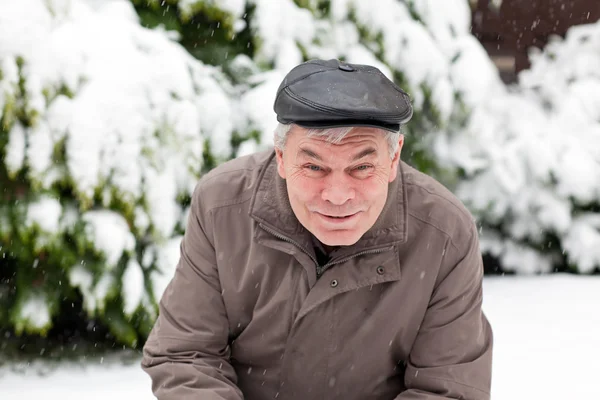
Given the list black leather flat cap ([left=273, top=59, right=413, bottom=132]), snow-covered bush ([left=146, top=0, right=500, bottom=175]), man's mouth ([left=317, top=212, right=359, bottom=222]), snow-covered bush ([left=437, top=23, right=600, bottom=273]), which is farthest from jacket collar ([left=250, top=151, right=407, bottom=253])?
snow-covered bush ([left=437, top=23, right=600, bottom=273])

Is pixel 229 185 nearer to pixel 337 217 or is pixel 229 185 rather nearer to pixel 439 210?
pixel 337 217

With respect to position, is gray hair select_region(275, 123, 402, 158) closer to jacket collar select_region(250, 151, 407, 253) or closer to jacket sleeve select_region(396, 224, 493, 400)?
jacket collar select_region(250, 151, 407, 253)

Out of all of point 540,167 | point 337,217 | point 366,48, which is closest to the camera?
point 337,217

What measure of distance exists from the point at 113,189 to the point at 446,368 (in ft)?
5.73

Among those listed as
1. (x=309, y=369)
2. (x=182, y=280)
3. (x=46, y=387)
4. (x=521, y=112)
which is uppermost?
(x=182, y=280)

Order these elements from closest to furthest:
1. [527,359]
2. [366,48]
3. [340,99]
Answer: [340,99], [527,359], [366,48]

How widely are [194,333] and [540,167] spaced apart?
9.90 ft

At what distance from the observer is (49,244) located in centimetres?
312

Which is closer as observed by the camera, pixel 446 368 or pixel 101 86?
pixel 446 368

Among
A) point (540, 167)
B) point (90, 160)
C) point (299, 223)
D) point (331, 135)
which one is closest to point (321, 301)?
point (299, 223)

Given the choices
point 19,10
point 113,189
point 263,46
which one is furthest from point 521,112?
point 19,10

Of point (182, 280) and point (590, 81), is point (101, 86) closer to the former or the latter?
point (182, 280)

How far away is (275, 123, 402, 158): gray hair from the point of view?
69.1 inches

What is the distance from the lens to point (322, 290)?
77.6 inches
